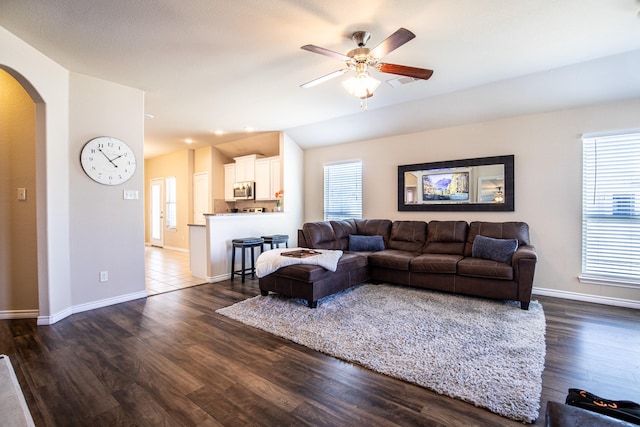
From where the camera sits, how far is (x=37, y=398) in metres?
1.88

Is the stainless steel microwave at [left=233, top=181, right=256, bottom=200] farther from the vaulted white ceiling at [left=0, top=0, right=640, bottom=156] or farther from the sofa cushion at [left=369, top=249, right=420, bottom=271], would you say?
the sofa cushion at [left=369, top=249, right=420, bottom=271]

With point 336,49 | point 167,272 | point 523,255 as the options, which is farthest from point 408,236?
point 167,272

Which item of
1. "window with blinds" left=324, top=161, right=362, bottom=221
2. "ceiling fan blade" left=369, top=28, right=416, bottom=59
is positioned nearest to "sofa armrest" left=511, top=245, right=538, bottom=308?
"ceiling fan blade" left=369, top=28, right=416, bottom=59

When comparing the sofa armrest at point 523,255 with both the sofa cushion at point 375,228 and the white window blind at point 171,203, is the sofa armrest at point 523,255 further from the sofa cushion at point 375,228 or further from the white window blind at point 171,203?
the white window blind at point 171,203

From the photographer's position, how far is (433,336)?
273 centimetres

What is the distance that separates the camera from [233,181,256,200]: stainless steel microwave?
6.95 metres

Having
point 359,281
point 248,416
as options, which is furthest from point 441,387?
point 359,281

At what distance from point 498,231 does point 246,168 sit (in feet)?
17.8

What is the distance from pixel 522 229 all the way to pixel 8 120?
21.1ft

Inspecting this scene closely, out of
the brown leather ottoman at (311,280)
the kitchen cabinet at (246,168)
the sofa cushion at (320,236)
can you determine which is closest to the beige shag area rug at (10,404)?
the brown leather ottoman at (311,280)

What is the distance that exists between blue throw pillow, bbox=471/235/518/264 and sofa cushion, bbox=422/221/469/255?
286 millimetres

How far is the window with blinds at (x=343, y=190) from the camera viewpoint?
5.92 meters

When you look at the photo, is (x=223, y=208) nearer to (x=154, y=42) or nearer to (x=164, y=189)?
(x=164, y=189)

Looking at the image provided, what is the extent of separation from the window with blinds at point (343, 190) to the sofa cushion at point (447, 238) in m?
1.61
